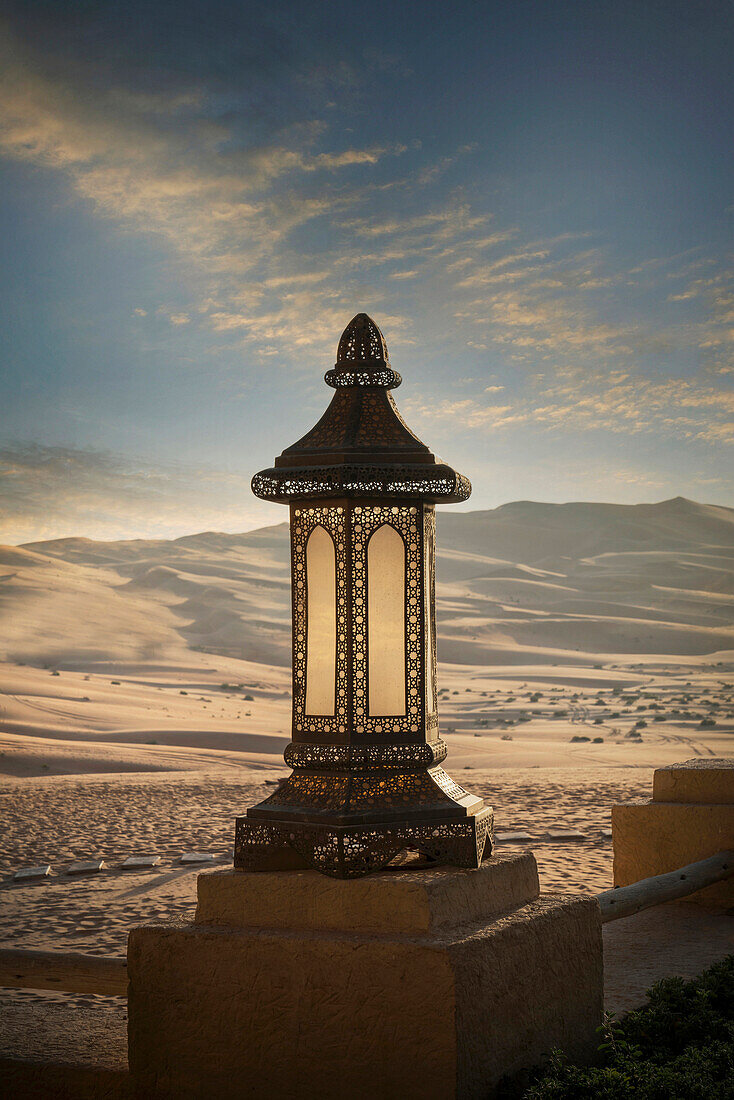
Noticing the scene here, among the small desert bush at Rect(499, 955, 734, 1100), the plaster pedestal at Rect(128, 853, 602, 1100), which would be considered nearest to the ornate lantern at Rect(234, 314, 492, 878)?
the plaster pedestal at Rect(128, 853, 602, 1100)

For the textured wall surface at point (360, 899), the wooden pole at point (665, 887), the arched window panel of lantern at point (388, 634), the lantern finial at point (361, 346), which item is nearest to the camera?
the textured wall surface at point (360, 899)

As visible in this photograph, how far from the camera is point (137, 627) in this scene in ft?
183

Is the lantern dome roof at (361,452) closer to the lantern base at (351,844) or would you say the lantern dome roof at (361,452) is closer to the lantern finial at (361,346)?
the lantern finial at (361,346)

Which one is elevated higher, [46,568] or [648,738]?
[46,568]

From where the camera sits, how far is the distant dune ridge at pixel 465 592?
54156mm

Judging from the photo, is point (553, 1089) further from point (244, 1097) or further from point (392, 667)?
point (392, 667)

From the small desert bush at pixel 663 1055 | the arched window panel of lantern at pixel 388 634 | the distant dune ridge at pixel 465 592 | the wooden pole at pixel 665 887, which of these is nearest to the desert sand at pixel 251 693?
the distant dune ridge at pixel 465 592

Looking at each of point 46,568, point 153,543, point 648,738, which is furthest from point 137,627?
point 153,543

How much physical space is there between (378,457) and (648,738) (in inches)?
975

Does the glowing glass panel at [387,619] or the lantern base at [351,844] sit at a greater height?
the glowing glass panel at [387,619]

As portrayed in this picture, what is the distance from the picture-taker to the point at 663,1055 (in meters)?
3.29

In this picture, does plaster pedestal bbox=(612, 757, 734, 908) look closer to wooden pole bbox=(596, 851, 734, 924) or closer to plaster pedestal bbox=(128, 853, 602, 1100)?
wooden pole bbox=(596, 851, 734, 924)

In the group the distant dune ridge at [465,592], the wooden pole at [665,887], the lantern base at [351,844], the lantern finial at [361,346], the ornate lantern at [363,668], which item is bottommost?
the wooden pole at [665,887]

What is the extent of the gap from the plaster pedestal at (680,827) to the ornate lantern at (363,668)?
290 centimetres
